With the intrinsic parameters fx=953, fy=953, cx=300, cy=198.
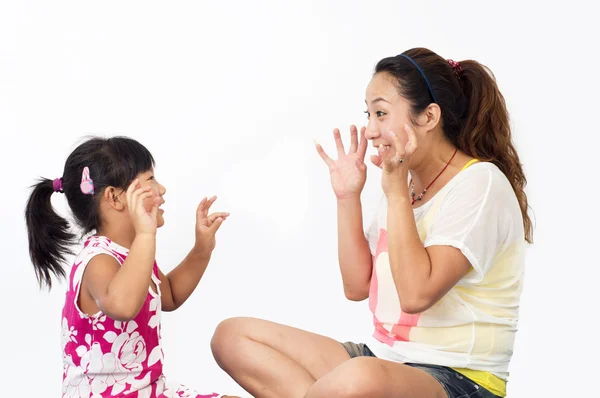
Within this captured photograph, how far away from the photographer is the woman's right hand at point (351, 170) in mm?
2279

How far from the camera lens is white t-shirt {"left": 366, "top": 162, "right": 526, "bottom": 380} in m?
2.00

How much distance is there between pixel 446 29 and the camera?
10.7ft

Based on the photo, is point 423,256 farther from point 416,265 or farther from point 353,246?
point 353,246

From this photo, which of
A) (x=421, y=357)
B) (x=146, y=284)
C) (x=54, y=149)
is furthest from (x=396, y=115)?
(x=54, y=149)

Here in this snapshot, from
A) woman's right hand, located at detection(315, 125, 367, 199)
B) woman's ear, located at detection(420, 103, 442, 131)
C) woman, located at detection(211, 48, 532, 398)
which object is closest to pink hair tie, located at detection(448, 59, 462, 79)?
woman, located at detection(211, 48, 532, 398)

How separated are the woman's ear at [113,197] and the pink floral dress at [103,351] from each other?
0.28 feet

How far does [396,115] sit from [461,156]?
18 cm

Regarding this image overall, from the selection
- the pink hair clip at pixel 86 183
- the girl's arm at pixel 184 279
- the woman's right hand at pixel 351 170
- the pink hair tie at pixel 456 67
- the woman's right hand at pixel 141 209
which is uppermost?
the pink hair tie at pixel 456 67

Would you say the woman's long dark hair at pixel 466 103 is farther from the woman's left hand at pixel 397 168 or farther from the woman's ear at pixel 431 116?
the woman's left hand at pixel 397 168

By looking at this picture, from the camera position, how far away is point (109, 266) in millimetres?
2148

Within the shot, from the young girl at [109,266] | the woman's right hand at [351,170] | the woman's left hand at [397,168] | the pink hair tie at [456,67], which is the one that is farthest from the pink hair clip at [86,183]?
the pink hair tie at [456,67]

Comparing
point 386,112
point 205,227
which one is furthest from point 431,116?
point 205,227

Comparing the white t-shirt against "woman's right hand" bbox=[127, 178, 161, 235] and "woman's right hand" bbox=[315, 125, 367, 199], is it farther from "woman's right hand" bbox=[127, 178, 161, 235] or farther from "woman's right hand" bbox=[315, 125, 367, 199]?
"woman's right hand" bbox=[127, 178, 161, 235]

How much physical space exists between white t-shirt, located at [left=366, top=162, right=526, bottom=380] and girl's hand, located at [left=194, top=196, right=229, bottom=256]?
0.56 meters
